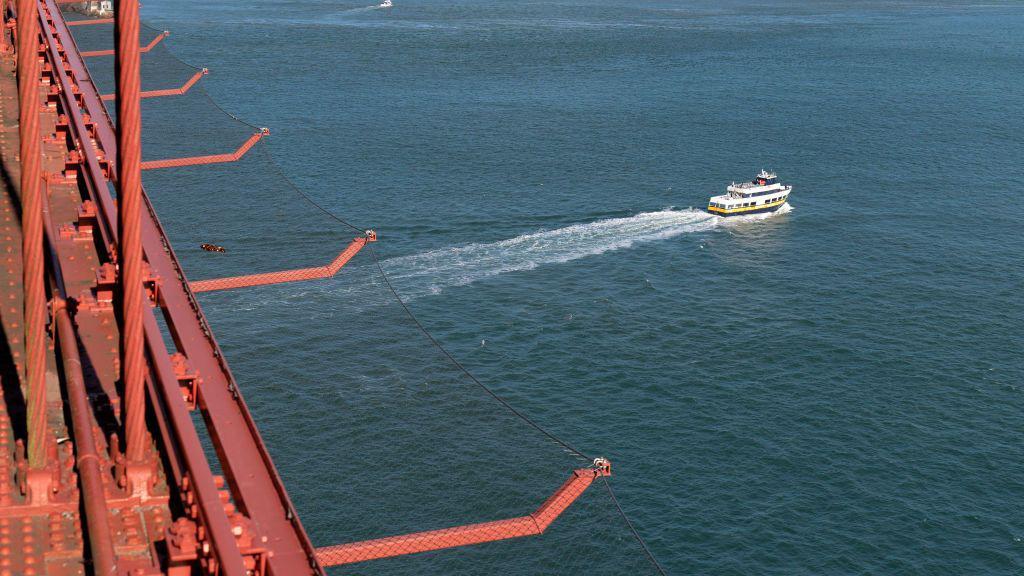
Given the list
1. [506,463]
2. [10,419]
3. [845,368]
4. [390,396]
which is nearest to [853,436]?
[845,368]

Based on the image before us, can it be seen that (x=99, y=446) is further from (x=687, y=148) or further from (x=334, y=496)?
(x=687, y=148)

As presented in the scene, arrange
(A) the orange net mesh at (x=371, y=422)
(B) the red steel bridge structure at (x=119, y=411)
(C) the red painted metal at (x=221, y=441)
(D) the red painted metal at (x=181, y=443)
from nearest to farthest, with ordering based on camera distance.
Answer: (D) the red painted metal at (x=181, y=443), (C) the red painted metal at (x=221, y=441), (B) the red steel bridge structure at (x=119, y=411), (A) the orange net mesh at (x=371, y=422)

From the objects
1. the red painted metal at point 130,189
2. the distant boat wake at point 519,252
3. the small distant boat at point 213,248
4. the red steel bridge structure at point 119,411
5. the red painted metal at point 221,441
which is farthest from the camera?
the small distant boat at point 213,248

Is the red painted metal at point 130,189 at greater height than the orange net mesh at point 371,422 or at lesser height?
greater

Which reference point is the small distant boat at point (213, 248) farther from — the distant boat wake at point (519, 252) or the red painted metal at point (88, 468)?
the red painted metal at point (88, 468)

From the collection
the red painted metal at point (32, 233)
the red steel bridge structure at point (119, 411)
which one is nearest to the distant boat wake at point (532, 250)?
the red steel bridge structure at point (119, 411)

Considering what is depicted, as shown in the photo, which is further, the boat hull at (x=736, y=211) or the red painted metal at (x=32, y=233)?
the boat hull at (x=736, y=211)
